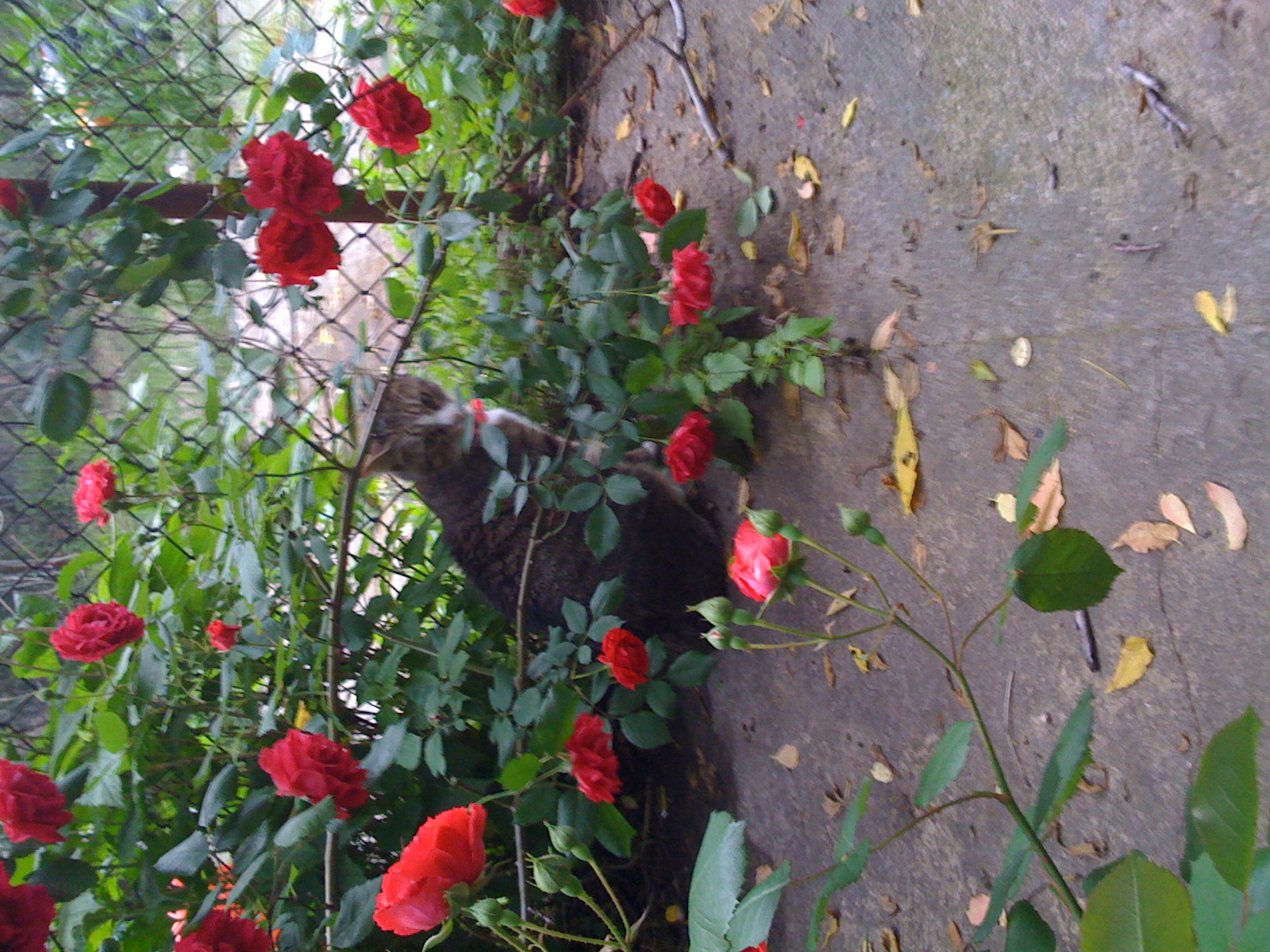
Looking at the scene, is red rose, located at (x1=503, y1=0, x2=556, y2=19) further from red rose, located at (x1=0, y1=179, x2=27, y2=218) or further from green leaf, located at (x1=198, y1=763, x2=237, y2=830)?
green leaf, located at (x1=198, y1=763, x2=237, y2=830)

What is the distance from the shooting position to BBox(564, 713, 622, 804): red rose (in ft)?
5.92

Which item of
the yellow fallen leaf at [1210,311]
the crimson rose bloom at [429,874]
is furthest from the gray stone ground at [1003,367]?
the crimson rose bloom at [429,874]

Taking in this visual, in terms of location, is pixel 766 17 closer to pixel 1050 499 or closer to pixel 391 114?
pixel 391 114

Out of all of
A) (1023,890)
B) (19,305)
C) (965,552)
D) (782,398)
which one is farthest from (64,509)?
(1023,890)

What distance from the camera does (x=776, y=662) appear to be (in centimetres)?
230

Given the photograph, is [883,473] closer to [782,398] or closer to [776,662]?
[782,398]

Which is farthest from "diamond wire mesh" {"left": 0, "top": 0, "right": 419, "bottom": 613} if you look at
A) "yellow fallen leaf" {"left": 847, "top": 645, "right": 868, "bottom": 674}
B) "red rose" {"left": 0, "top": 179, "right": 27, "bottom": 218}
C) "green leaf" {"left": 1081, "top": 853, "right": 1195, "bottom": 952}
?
"green leaf" {"left": 1081, "top": 853, "right": 1195, "bottom": 952}

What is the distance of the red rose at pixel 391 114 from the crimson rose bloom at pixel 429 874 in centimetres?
150

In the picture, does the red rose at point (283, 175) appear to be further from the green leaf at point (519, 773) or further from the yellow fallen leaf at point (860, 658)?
the yellow fallen leaf at point (860, 658)

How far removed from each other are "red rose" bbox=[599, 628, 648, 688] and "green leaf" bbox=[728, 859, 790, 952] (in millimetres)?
1088

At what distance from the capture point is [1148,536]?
1.45 meters

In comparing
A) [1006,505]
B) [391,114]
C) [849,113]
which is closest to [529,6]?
[391,114]

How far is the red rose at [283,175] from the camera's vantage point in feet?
5.24

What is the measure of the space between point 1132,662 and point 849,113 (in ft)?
4.57
